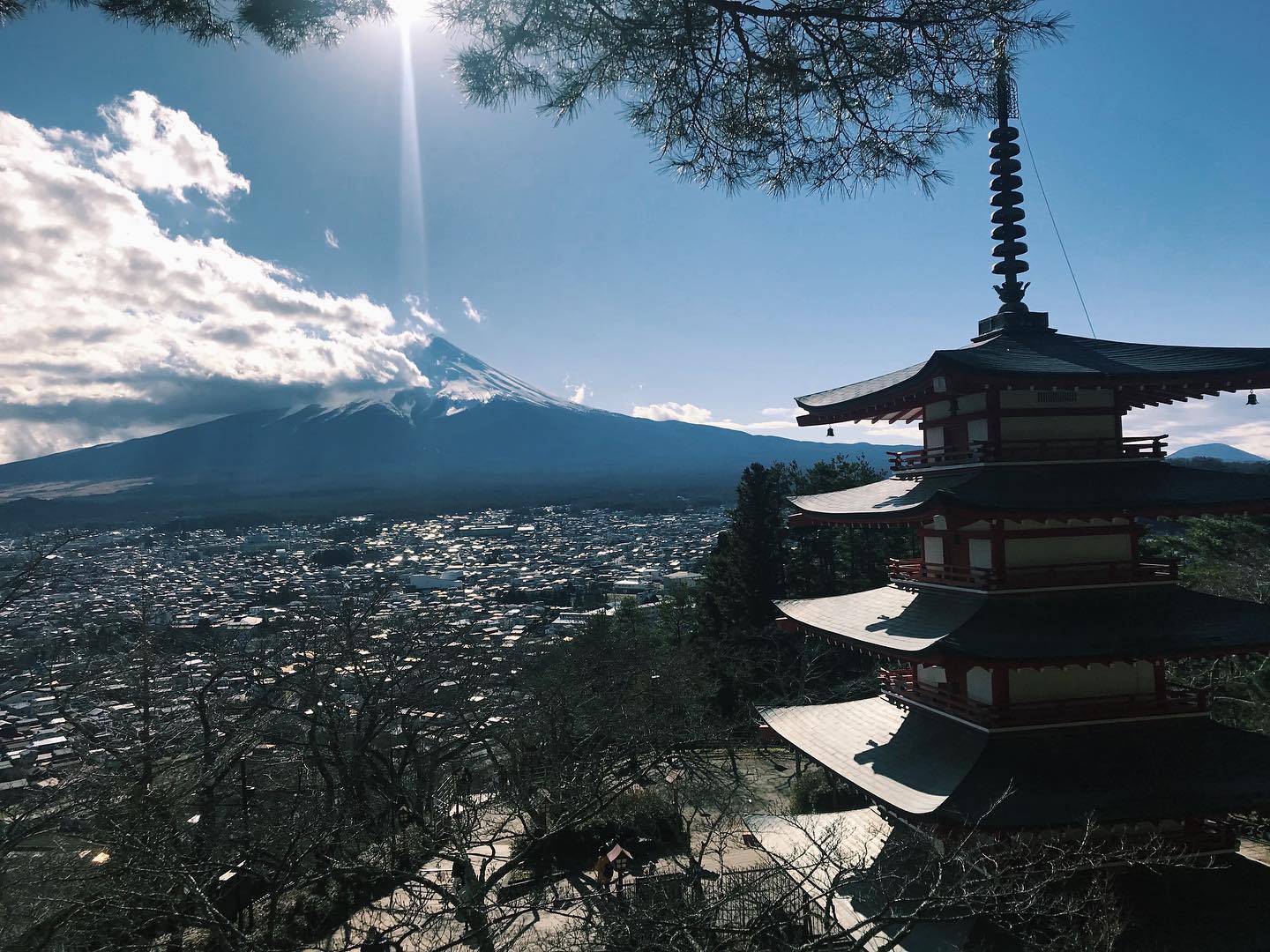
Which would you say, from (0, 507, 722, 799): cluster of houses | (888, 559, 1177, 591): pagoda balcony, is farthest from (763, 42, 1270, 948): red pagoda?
(0, 507, 722, 799): cluster of houses

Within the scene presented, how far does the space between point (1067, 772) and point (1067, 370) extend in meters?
4.84

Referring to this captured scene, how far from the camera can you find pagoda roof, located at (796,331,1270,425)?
8.90 m

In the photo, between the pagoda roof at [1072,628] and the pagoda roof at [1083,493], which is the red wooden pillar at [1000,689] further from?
the pagoda roof at [1083,493]

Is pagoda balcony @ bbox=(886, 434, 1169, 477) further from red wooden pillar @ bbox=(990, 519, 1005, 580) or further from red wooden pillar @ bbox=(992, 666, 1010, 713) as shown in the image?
red wooden pillar @ bbox=(992, 666, 1010, 713)

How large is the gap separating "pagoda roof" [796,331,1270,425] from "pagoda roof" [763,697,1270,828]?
14.2 ft

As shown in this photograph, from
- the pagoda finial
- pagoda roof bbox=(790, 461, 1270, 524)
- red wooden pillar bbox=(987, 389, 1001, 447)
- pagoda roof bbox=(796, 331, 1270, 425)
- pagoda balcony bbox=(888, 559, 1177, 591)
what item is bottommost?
pagoda balcony bbox=(888, 559, 1177, 591)

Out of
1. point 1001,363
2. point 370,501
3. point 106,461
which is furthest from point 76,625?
point 106,461

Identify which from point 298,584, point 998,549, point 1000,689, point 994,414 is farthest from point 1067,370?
point 298,584

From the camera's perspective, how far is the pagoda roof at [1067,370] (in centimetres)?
890

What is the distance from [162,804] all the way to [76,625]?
2106 centimetres

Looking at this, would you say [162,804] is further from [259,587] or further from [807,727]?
[259,587]

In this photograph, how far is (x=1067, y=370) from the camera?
9031 mm

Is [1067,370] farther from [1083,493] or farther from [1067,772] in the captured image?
[1067,772]

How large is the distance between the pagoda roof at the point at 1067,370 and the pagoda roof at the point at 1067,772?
4.33 meters
